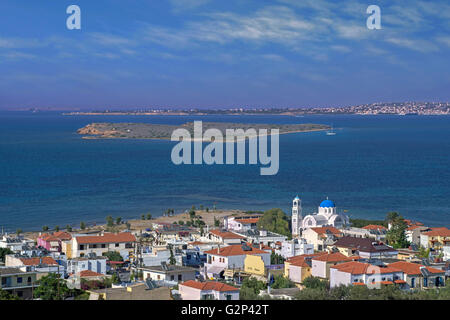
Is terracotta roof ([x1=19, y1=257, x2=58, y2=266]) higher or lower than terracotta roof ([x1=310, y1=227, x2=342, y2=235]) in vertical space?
higher

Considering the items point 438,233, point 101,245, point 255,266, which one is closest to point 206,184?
point 438,233

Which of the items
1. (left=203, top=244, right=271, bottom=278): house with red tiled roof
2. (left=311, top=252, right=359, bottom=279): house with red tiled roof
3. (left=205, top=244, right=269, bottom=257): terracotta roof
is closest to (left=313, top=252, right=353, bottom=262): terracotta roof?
(left=311, top=252, right=359, bottom=279): house with red tiled roof

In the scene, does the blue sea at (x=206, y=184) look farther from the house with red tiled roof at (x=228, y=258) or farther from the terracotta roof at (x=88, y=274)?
the terracotta roof at (x=88, y=274)

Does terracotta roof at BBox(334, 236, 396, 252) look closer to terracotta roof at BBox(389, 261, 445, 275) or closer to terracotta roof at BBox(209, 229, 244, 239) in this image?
terracotta roof at BBox(389, 261, 445, 275)

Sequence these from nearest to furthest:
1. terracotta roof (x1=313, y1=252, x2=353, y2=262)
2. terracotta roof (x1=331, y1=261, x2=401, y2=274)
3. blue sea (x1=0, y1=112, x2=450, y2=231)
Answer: terracotta roof (x1=331, y1=261, x2=401, y2=274), terracotta roof (x1=313, y1=252, x2=353, y2=262), blue sea (x1=0, y1=112, x2=450, y2=231)

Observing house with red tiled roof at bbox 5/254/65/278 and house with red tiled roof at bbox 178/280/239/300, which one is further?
house with red tiled roof at bbox 5/254/65/278
